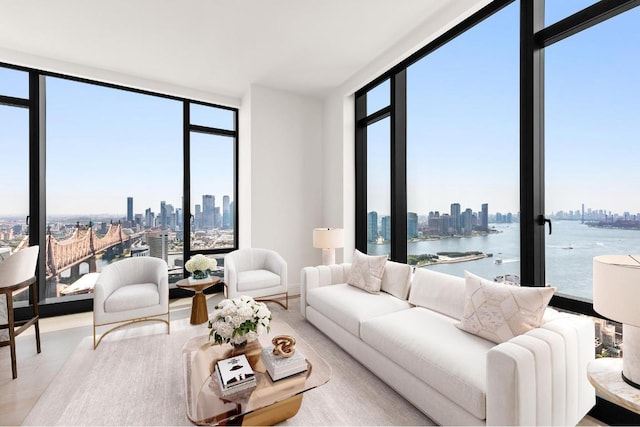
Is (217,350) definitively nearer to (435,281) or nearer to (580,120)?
(435,281)

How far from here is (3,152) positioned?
130 inches

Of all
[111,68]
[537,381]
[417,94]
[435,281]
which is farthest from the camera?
[111,68]

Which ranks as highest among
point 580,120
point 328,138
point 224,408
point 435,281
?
point 328,138

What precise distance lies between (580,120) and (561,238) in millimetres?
819

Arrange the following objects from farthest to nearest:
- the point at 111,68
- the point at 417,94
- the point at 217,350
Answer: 1. the point at 111,68
2. the point at 417,94
3. the point at 217,350

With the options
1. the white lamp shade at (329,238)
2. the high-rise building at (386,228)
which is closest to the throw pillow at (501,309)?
the high-rise building at (386,228)

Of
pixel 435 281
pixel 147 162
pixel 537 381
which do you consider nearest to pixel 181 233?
pixel 147 162

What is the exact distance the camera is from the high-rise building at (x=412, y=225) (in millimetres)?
3361

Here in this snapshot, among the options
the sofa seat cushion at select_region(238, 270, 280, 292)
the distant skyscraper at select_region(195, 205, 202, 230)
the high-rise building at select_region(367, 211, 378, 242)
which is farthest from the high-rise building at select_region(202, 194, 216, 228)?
the high-rise building at select_region(367, 211, 378, 242)

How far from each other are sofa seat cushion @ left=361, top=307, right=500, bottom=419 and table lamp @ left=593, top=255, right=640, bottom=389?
1.97ft

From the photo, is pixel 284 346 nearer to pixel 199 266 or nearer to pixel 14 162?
pixel 199 266

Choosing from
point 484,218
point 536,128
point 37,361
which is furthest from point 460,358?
point 37,361

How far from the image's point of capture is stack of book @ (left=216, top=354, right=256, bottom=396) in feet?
5.04

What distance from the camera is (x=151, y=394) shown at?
6.45ft
